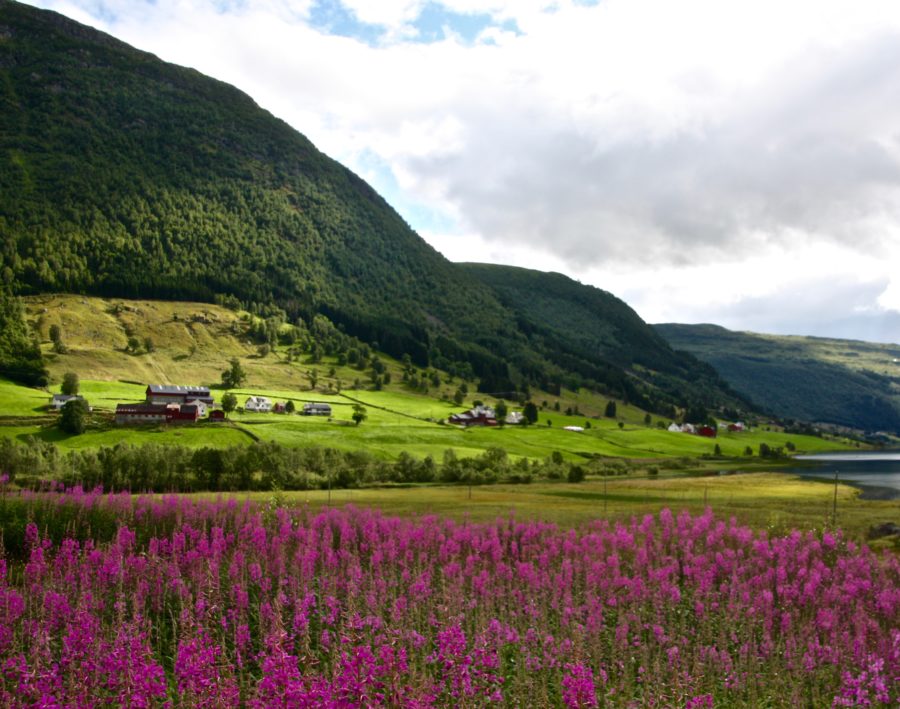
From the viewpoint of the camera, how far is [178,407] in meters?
129

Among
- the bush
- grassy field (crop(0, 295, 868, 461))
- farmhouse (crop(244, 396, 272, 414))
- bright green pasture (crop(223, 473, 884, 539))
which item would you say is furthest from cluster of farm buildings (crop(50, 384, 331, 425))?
bright green pasture (crop(223, 473, 884, 539))

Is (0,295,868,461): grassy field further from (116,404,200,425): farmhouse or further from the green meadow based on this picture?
the green meadow

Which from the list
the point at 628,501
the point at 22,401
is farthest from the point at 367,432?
the point at 628,501

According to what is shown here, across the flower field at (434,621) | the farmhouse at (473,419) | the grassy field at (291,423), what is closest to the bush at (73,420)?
the grassy field at (291,423)

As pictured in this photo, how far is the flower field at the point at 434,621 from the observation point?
29.6 ft

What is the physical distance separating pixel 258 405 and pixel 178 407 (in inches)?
822

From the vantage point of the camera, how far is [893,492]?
95.3m

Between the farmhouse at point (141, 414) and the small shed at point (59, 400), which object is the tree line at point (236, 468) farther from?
the small shed at point (59, 400)

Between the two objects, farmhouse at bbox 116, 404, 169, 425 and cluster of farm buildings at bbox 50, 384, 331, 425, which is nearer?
farmhouse at bbox 116, 404, 169, 425

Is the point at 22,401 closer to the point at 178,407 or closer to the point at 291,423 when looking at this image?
the point at 178,407

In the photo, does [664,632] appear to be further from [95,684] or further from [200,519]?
[200,519]

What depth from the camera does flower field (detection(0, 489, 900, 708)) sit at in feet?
29.6

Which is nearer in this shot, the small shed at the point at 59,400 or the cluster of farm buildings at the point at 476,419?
the small shed at the point at 59,400

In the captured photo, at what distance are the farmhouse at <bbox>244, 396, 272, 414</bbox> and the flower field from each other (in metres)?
119
